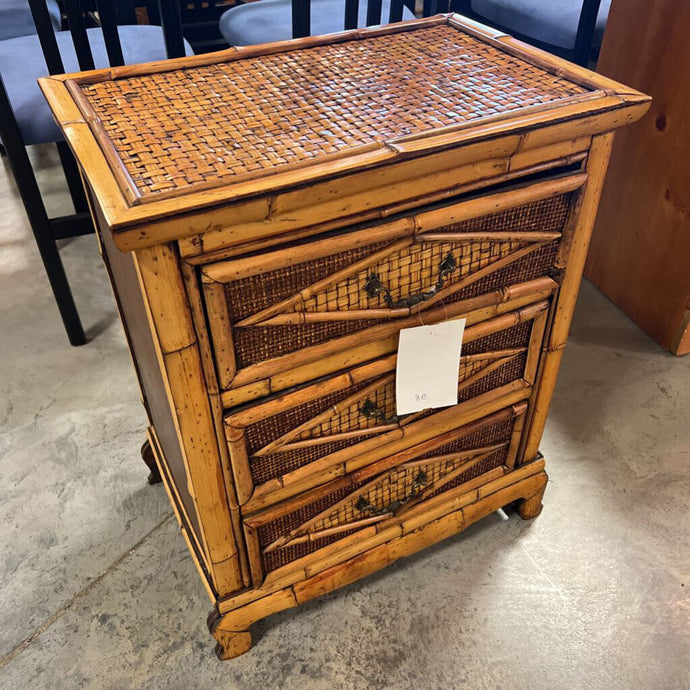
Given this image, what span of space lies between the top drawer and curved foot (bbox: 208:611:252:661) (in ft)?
1.34

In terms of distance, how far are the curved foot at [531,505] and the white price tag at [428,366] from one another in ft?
1.22

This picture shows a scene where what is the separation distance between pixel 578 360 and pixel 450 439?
2.25ft

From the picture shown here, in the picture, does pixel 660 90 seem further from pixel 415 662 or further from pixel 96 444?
pixel 96 444

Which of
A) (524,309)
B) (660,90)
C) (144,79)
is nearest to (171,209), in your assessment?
(144,79)

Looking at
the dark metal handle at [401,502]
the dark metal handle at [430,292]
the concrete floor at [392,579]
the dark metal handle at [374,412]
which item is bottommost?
the concrete floor at [392,579]

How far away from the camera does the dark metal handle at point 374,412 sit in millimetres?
895

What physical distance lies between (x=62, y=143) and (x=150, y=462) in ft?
2.55

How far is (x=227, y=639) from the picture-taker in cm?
101

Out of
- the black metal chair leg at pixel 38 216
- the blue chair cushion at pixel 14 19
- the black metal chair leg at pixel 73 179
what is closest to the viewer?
the black metal chair leg at pixel 38 216

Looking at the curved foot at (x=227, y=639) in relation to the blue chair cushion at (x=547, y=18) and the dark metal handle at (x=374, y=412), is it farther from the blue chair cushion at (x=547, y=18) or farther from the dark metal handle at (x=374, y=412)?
the blue chair cushion at (x=547, y=18)

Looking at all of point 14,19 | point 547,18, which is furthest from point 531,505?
point 14,19

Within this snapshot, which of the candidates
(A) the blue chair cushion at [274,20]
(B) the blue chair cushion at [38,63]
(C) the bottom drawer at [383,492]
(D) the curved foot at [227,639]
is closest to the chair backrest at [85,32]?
(B) the blue chair cushion at [38,63]

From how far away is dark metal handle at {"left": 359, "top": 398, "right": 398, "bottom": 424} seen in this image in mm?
895

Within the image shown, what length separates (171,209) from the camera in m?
0.60
